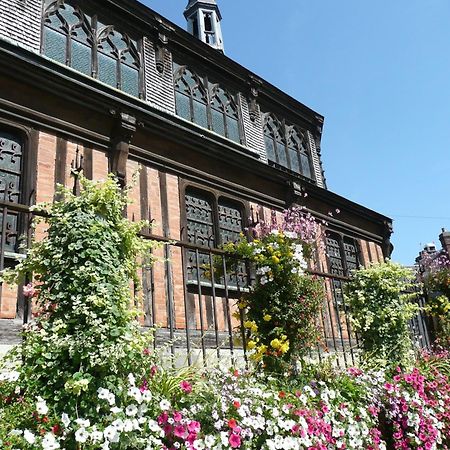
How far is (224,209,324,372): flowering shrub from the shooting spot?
4.66 meters

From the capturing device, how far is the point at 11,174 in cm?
710

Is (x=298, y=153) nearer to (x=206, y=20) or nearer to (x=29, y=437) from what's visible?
(x=206, y=20)

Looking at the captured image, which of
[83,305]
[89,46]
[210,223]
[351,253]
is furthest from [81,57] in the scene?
[351,253]

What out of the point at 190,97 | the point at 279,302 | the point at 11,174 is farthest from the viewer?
the point at 190,97

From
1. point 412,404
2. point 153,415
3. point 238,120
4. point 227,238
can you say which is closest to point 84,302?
point 153,415

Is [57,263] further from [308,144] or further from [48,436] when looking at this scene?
[308,144]

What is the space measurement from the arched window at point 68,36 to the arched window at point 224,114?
3.45 meters

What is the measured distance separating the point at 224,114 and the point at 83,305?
9.87m

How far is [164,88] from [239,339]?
23.6ft

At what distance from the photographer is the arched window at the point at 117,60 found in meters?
9.82

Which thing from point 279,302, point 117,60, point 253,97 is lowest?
point 279,302

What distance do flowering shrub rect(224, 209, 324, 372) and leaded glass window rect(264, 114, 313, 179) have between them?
8.04 m

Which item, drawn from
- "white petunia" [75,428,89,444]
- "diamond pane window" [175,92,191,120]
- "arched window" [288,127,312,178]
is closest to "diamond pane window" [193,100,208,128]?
"diamond pane window" [175,92,191,120]

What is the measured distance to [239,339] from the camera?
511 centimetres
